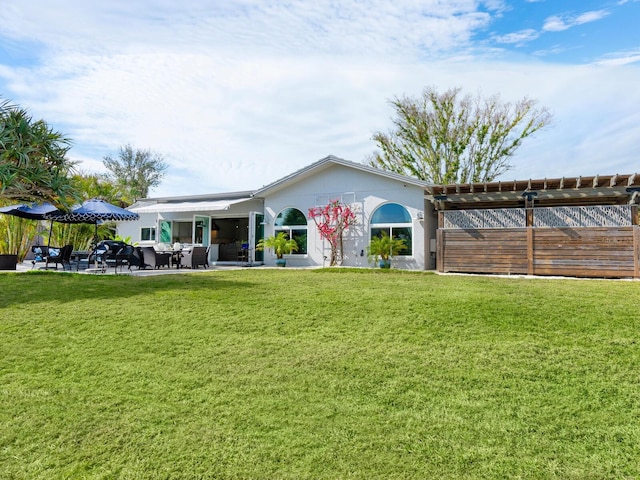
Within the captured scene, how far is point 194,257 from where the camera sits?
20.1m

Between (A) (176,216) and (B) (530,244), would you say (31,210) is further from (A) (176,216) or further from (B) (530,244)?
(B) (530,244)

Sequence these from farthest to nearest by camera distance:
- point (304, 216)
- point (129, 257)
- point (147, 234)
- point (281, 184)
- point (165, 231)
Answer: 1. point (147, 234)
2. point (165, 231)
3. point (281, 184)
4. point (304, 216)
5. point (129, 257)

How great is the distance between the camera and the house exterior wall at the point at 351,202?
1914 centimetres

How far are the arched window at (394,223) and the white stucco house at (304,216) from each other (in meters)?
0.05

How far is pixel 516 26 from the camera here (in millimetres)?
17047

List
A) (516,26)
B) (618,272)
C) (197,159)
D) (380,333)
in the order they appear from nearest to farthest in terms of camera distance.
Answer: (380,333)
(618,272)
(516,26)
(197,159)

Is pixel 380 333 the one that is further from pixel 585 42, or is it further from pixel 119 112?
pixel 119 112

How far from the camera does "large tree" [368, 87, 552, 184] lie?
37062 millimetres

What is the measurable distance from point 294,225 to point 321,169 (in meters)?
3.47

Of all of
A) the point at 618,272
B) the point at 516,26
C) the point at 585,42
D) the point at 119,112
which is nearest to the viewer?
the point at 618,272

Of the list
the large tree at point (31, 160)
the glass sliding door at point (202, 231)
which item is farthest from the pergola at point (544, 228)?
the large tree at point (31, 160)

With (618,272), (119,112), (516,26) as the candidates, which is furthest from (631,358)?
(119,112)

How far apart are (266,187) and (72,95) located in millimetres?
9831

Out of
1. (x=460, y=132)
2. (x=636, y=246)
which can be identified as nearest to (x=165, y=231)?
(x=636, y=246)
